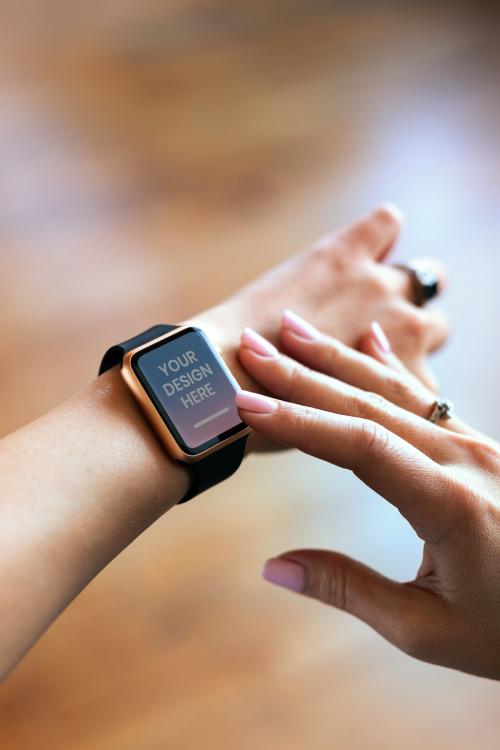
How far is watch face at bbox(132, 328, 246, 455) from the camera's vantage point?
3.31 feet

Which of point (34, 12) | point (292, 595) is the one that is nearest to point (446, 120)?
point (34, 12)

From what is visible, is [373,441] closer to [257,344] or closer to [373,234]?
[257,344]

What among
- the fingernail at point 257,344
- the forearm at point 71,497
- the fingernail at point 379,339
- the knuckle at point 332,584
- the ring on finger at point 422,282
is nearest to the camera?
the forearm at point 71,497

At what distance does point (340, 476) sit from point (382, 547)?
0.53 ft

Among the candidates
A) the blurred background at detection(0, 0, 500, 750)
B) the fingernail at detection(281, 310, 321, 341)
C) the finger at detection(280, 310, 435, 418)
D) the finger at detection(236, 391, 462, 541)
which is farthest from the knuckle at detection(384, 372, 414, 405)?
the blurred background at detection(0, 0, 500, 750)

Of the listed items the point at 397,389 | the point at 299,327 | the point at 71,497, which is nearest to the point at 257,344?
the point at 299,327

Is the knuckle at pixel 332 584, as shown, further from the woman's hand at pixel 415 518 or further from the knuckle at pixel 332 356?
the knuckle at pixel 332 356

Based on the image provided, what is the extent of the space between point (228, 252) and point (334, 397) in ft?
3.00

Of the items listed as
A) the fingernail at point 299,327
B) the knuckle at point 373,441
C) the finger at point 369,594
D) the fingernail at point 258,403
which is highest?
the fingernail at point 258,403

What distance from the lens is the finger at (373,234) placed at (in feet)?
4.60

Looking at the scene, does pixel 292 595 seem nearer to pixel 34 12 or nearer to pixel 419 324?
pixel 419 324

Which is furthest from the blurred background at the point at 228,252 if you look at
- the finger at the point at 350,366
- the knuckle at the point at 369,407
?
the knuckle at the point at 369,407

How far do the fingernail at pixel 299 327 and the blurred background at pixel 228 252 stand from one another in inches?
20.2

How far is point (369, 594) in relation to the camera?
964mm
